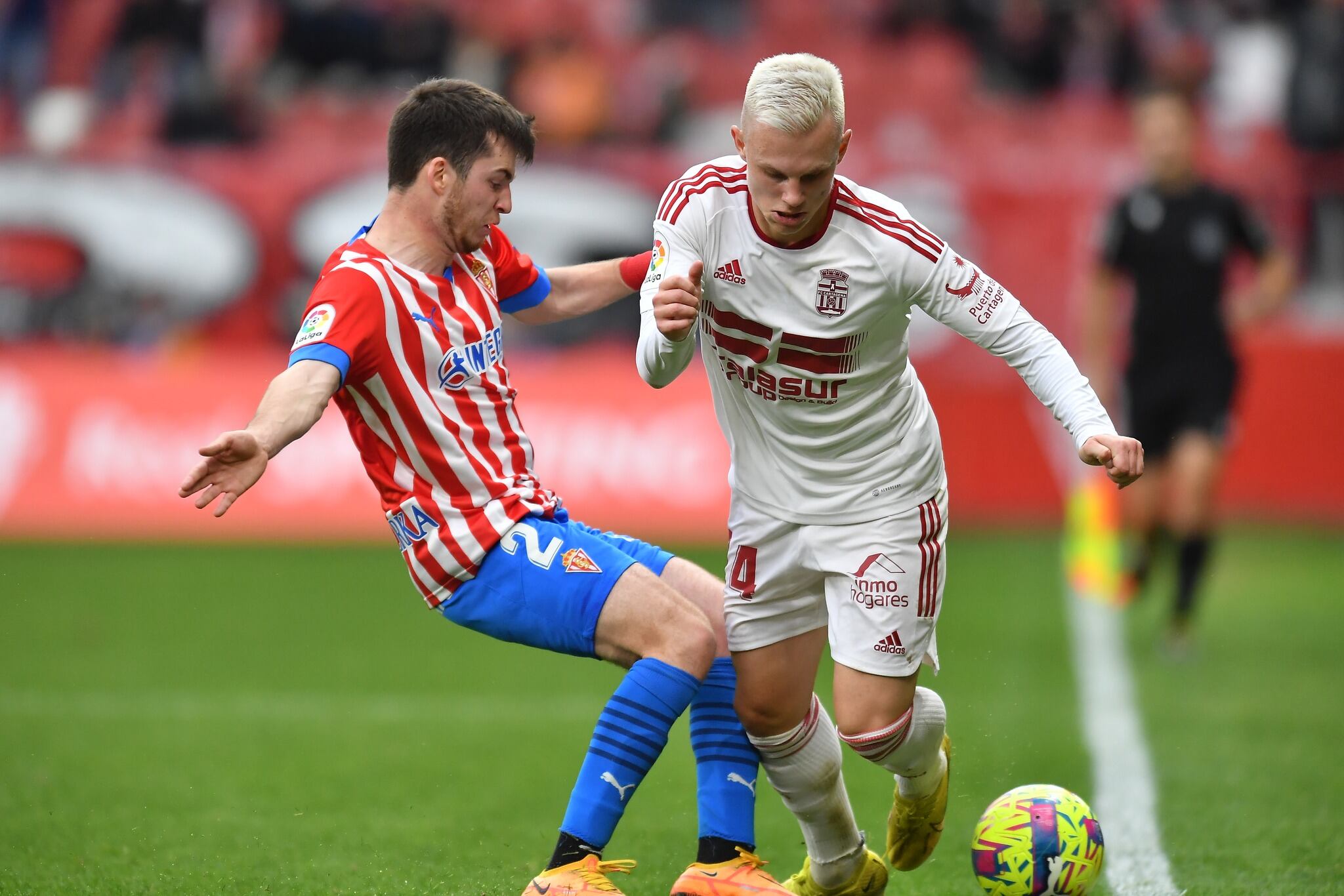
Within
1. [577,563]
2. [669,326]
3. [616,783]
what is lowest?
[616,783]

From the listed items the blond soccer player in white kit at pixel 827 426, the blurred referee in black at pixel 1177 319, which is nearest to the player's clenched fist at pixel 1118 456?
the blond soccer player in white kit at pixel 827 426

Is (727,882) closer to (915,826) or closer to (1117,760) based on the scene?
(915,826)

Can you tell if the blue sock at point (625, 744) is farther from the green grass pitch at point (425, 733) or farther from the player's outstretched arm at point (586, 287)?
the player's outstretched arm at point (586, 287)

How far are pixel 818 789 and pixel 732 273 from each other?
1.45 m

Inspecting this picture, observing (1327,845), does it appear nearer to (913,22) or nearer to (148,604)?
(148,604)

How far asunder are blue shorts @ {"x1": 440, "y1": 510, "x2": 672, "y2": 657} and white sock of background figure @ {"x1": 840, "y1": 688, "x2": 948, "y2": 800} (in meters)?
0.80

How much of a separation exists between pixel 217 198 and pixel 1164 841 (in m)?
10.8

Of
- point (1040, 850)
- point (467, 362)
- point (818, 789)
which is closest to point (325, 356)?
point (467, 362)

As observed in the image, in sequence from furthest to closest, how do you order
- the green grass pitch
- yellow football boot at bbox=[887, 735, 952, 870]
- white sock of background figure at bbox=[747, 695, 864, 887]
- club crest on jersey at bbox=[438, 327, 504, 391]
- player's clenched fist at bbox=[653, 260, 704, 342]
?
the green grass pitch → yellow football boot at bbox=[887, 735, 952, 870] → white sock of background figure at bbox=[747, 695, 864, 887] → club crest on jersey at bbox=[438, 327, 504, 391] → player's clenched fist at bbox=[653, 260, 704, 342]

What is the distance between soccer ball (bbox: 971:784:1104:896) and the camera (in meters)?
4.41

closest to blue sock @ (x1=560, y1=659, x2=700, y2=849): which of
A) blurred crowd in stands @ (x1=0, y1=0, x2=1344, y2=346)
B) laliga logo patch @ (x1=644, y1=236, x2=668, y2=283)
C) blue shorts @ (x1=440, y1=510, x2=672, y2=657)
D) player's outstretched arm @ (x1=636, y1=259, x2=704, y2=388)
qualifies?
blue shorts @ (x1=440, y1=510, x2=672, y2=657)

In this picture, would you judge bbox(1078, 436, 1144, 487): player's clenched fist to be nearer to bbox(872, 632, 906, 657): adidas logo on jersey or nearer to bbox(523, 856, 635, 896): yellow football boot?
bbox(872, 632, 906, 657): adidas logo on jersey

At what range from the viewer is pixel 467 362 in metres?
4.26

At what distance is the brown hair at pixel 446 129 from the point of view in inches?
168
